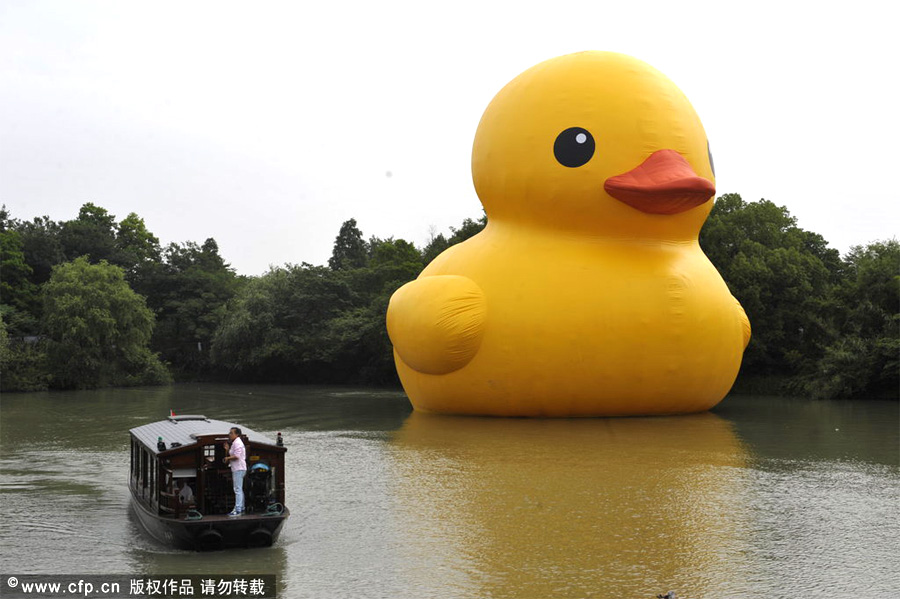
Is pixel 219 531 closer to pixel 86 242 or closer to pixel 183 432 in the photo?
pixel 183 432

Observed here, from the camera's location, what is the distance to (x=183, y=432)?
34.3 ft

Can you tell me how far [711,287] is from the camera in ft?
66.6

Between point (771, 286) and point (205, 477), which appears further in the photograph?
point (771, 286)

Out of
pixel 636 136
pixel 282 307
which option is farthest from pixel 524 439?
pixel 282 307

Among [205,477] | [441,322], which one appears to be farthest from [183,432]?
[441,322]

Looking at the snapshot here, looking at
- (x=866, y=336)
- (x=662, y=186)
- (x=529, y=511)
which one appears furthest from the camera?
(x=866, y=336)

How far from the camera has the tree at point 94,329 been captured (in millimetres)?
37562

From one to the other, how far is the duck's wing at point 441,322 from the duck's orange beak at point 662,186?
11.5 feet

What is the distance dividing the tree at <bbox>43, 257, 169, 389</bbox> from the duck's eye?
80.5 ft

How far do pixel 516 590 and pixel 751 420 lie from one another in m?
14.9

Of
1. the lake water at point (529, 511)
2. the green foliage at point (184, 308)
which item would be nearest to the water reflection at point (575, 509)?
the lake water at point (529, 511)

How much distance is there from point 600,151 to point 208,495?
12.2 m

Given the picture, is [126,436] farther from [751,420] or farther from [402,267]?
[402,267]

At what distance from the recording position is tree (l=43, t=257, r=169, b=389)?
37.6 metres
